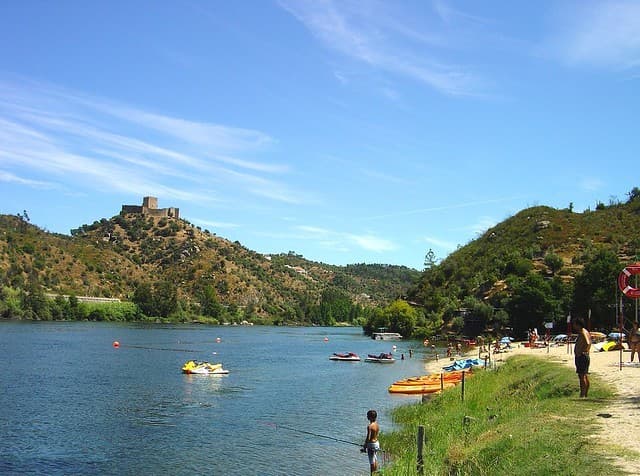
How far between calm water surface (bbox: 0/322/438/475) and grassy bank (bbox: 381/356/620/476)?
3504 millimetres

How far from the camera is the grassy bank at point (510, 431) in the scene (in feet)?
56.9

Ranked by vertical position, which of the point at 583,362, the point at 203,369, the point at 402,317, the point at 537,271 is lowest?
the point at 203,369

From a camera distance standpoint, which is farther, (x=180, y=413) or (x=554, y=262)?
(x=554, y=262)

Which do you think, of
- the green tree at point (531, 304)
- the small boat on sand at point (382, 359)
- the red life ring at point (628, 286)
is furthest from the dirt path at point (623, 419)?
the green tree at point (531, 304)

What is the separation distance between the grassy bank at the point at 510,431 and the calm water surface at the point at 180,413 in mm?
3504

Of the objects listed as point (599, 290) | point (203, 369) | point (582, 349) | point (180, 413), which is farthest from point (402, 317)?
point (582, 349)

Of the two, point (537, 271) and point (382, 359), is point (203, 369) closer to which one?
point (382, 359)

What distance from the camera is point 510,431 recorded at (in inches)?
854

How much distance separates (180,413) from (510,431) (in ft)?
88.8

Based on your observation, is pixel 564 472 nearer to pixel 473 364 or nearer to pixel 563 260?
pixel 473 364

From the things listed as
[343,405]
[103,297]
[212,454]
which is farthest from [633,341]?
[103,297]

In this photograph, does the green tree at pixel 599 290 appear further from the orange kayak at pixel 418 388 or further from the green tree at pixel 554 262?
the orange kayak at pixel 418 388

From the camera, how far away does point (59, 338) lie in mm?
107375

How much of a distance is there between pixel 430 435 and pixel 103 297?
181114 millimetres
